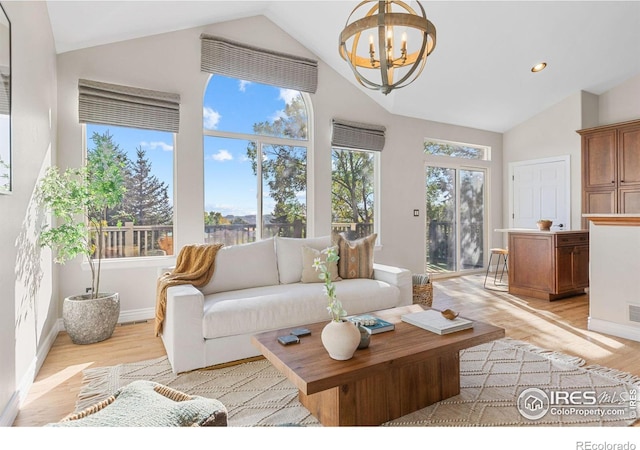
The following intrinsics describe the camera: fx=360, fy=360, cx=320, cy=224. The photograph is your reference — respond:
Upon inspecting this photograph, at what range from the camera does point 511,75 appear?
485 centimetres

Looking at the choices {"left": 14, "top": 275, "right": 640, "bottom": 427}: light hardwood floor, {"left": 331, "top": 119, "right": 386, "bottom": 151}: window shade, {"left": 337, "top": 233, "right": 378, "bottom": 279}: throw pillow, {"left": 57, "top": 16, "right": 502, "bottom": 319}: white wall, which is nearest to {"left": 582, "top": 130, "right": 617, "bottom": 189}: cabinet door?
{"left": 14, "top": 275, "right": 640, "bottom": 427}: light hardwood floor

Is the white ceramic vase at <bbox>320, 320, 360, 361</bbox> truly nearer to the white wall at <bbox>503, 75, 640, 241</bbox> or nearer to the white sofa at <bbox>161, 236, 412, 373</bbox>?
the white sofa at <bbox>161, 236, 412, 373</bbox>

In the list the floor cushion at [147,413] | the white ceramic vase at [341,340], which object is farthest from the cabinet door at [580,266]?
the floor cushion at [147,413]

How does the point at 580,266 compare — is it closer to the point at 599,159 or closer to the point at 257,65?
the point at 599,159

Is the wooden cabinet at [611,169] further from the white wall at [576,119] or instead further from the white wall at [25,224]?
the white wall at [25,224]

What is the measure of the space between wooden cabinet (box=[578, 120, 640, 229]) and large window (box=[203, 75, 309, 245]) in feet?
13.6

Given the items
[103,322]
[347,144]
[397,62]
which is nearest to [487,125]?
[347,144]

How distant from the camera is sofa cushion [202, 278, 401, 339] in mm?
2455

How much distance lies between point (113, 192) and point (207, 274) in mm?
1051

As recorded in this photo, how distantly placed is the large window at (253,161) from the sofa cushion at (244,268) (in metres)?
1.13

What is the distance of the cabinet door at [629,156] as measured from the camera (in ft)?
15.6

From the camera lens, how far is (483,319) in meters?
3.53
